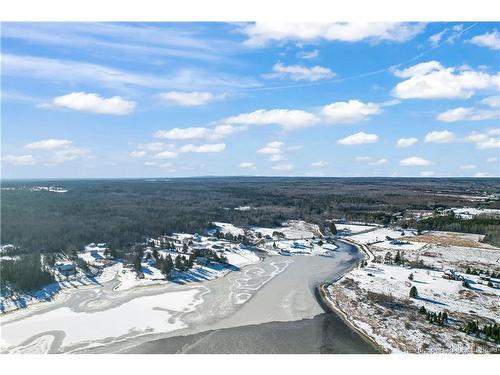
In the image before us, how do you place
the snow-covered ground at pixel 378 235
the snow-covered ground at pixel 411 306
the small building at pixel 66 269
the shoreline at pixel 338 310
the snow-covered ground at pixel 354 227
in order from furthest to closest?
1. the snow-covered ground at pixel 354 227
2. the snow-covered ground at pixel 378 235
3. the small building at pixel 66 269
4. the snow-covered ground at pixel 411 306
5. the shoreline at pixel 338 310

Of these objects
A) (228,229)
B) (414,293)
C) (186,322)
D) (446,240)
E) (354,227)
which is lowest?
(186,322)

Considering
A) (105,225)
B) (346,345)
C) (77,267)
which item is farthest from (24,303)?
(105,225)

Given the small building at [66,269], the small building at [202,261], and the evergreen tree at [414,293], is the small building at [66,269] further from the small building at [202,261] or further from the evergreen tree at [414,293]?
the evergreen tree at [414,293]

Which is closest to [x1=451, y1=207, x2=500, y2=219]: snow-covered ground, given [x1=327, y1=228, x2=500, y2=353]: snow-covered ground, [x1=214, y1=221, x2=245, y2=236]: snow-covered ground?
[x1=327, y1=228, x2=500, y2=353]: snow-covered ground

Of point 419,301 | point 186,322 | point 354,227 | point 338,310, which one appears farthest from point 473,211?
point 186,322

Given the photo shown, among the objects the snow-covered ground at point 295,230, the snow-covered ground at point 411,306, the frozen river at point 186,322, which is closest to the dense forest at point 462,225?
the snow-covered ground at point 295,230

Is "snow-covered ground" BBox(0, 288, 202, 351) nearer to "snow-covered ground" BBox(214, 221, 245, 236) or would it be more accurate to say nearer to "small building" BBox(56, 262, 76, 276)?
"small building" BBox(56, 262, 76, 276)

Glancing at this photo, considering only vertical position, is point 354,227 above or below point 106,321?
above

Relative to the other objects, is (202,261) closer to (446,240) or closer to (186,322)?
(186,322)

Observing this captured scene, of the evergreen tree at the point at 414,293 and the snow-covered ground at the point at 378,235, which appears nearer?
the evergreen tree at the point at 414,293
